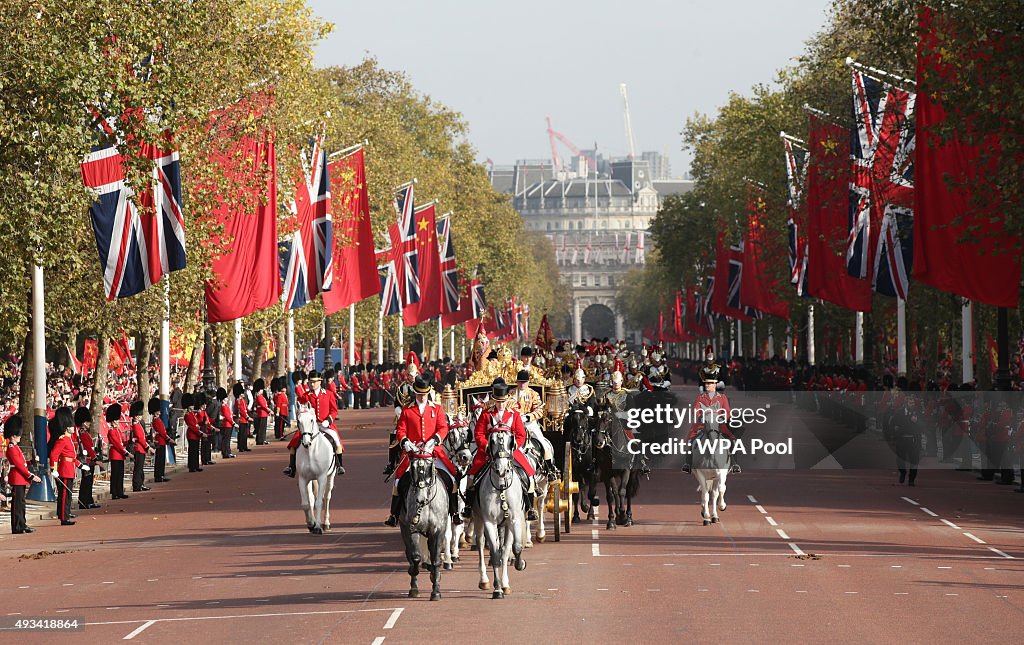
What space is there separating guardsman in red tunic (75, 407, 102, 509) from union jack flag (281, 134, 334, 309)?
1221 cm

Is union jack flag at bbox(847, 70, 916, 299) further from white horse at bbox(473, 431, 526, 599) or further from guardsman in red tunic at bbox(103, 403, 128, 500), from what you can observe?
white horse at bbox(473, 431, 526, 599)

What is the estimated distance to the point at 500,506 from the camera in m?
16.4

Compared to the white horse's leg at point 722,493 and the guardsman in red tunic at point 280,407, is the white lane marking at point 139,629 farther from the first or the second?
the guardsman in red tunic at point 280,407

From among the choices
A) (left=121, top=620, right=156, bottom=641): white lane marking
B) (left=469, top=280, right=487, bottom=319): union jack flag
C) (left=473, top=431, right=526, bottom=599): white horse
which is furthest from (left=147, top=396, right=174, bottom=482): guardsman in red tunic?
(left=469, top=280, right=487, bottom=319): union jack flag

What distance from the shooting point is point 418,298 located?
205 ft

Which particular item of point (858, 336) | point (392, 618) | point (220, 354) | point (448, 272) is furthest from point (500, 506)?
point (448, 272)

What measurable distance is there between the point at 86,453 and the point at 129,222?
439cm

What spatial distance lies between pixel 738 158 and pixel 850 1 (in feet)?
86.4

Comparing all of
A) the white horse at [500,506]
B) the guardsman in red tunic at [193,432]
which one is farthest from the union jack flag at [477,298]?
the white horse at [500,506]

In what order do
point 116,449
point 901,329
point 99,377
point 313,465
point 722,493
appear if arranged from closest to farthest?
point 313,465
point 722,493
point 116,449
point 99,377
point 901,329

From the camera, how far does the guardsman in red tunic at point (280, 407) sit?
48.6 meters

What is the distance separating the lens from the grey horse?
1633 cm

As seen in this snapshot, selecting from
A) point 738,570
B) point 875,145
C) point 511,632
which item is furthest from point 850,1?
point 511,632

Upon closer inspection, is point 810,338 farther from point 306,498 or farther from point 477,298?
point 306,498
